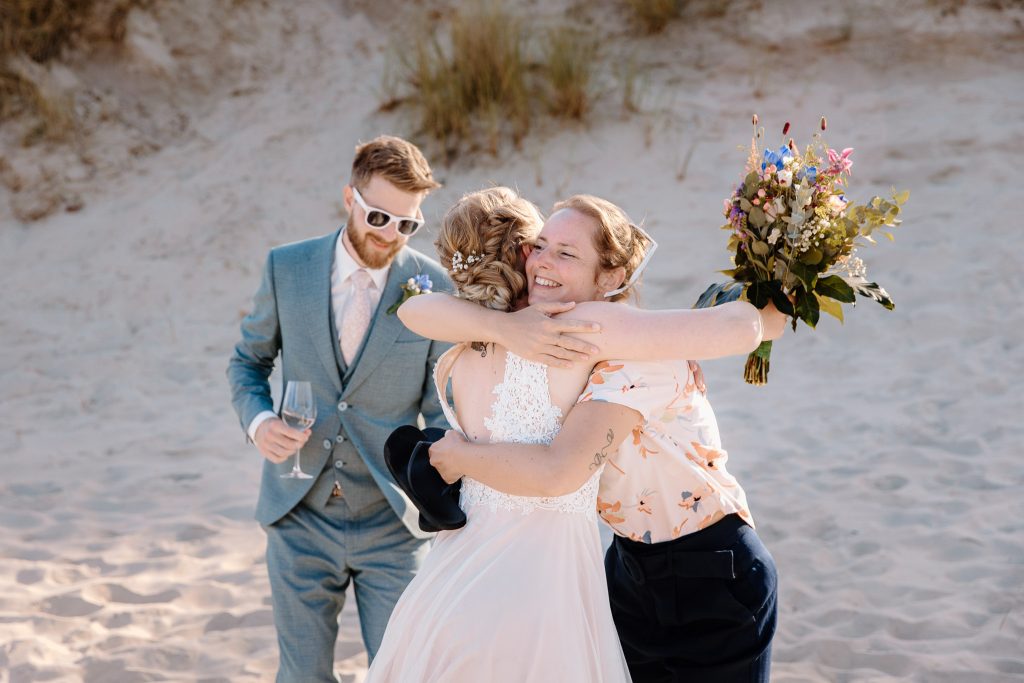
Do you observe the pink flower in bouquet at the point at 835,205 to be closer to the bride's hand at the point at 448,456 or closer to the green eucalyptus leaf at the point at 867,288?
the green eucalyptus leaf at the point at 867,288

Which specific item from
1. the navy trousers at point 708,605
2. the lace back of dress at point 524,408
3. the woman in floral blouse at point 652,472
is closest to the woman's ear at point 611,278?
the woman in floral blouse at point 652,472

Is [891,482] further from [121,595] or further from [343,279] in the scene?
[121,595]

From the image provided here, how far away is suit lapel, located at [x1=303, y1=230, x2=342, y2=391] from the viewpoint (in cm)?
337

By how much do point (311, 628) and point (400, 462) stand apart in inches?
33.5

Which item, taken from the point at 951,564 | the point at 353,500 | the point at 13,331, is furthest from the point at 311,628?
the point at 13,331

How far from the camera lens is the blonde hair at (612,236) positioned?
2.52m

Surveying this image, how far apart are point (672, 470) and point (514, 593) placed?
0.48m

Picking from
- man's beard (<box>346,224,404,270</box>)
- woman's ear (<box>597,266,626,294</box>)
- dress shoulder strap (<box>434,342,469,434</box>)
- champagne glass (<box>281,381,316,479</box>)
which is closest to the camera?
woman's ear (<box>597,266,626,294</box>)

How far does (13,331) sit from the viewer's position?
8.61 metres

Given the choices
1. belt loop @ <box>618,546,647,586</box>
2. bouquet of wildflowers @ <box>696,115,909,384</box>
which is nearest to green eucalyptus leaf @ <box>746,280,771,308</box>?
bouquet of wildflowers @ <box>696,115,909,384</box>

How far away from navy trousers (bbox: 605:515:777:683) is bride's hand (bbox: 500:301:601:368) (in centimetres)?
55

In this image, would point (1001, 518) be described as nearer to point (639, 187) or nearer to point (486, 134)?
point (639, 187)

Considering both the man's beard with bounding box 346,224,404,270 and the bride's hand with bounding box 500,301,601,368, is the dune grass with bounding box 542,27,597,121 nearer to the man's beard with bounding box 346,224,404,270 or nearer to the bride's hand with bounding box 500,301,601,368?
the man's beard with bounding box 346,224,404,270

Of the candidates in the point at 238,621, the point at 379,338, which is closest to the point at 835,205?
the point at 379,338
